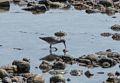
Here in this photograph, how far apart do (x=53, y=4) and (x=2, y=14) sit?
371 centimetres

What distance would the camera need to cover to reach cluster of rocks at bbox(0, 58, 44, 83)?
17.4 metres

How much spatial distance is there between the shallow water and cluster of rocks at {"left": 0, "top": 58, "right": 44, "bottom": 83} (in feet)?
1.11

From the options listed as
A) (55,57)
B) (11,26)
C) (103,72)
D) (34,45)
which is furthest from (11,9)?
(103,72)

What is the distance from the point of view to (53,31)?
84.0 feet

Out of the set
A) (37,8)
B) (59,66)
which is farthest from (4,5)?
(59,66)

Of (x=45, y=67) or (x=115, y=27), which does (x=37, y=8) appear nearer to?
(x=115, y=27)

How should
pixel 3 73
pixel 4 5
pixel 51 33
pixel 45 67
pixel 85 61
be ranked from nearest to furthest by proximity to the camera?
pixel 3 73 < pixel 45 67 < pixel 85 61 < pixel 51 33 < pixel 4 5

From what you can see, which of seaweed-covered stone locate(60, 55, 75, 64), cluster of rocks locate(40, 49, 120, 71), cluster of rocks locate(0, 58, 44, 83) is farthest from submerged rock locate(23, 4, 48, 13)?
cluster of rocks locate(0, 58, 44, 83)

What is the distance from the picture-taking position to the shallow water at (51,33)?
21.2m

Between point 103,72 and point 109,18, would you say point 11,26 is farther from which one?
point 103,72

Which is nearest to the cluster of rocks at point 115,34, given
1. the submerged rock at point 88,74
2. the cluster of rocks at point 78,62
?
the cluster of rocks at point 78,62

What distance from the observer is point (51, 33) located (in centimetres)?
2523

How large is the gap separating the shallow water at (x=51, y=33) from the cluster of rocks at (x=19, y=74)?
339 millimetres

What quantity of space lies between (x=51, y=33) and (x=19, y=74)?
6.83m
